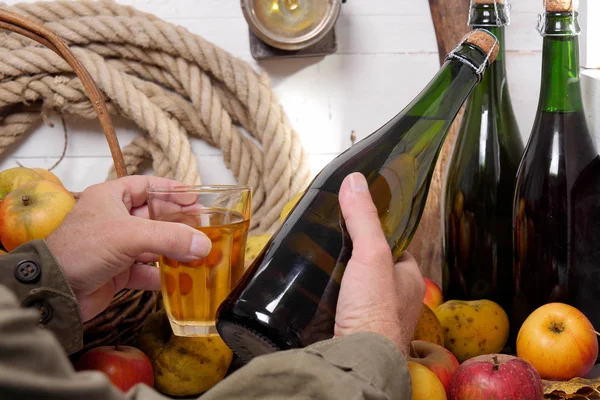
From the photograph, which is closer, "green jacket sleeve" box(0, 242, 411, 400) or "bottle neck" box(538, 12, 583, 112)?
"green jacket sleeve" box(0, 242, 411, 400)

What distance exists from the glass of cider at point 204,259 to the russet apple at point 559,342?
0.34 metres

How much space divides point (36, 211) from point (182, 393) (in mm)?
244

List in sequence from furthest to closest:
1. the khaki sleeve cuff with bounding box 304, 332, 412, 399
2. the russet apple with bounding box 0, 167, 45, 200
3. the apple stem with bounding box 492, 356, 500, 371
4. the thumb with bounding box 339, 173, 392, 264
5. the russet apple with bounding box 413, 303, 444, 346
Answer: the russet apple with bounding box 0, 167, 45, 200 → the russet apple with bounding box 413, 303, 444, 346 → the apple stem with bounding box 492, 356, 500, 371 → the thumb with bounding box 339, 173, 392, 264 → the khaki sleeve cuff with bounding box 304, 332, 412, 399

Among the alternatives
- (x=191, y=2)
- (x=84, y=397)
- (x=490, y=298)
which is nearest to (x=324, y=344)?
(x=84, y=397)

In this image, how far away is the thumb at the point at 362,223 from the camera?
1.81 ft

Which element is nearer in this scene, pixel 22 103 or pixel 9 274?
pixel 9 274

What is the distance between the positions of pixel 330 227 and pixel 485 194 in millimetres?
360

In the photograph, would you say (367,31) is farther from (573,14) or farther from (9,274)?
(9,274)

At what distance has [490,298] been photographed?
0.90 metres

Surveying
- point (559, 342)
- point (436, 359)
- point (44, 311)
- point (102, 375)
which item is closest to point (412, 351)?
point (436, 359)

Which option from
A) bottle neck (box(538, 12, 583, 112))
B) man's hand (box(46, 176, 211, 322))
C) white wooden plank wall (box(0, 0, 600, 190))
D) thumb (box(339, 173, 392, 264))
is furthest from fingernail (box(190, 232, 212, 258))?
white wooden plank wall (box(0, 0, 600, 190))

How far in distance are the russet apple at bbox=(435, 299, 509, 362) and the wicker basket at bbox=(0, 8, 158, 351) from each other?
13.4 inches

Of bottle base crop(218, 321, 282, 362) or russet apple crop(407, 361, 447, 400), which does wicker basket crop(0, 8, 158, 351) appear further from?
russet apple crop(407, 361, 447, 400)

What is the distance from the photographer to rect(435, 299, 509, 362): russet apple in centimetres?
82
